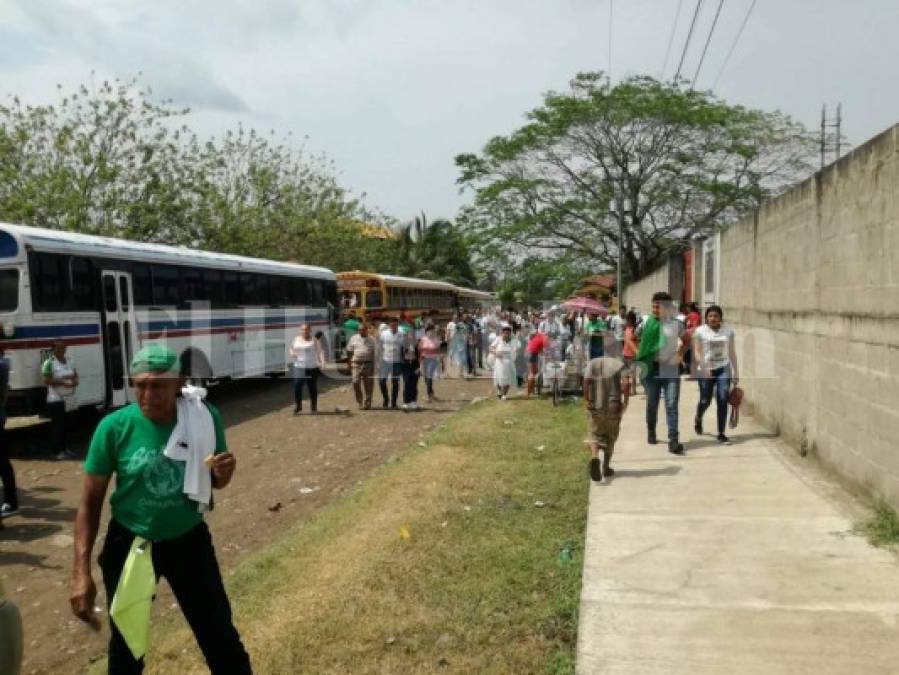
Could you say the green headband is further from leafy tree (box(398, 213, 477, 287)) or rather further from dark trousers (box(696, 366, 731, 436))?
leafy tree (box(398, 213, 477, 287))

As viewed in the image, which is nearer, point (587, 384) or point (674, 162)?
point (587, 384)

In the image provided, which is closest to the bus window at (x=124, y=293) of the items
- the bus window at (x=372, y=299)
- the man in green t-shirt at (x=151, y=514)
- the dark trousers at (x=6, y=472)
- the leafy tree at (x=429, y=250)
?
the dark trousers at (x=6, y=472)

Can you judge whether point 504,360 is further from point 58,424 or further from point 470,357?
point 58,424

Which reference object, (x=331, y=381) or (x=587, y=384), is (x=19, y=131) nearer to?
(x=331, y=381)

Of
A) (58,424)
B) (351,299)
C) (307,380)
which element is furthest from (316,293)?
(58,424)

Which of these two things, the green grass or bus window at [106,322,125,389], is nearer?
the green grass

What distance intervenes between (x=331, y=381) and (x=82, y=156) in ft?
29.0

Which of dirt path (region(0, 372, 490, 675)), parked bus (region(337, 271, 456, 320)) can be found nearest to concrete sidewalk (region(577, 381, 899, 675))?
dirt path (region(0, 372, 490, 675))

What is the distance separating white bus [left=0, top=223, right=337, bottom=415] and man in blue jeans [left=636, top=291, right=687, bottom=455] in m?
6.71

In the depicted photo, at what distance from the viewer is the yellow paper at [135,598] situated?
316 cm

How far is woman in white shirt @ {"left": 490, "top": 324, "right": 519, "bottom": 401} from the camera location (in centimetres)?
1429

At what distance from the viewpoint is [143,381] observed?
332 centimetres

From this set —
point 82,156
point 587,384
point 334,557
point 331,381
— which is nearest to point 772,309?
point 587,384

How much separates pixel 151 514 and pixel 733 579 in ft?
11.3
